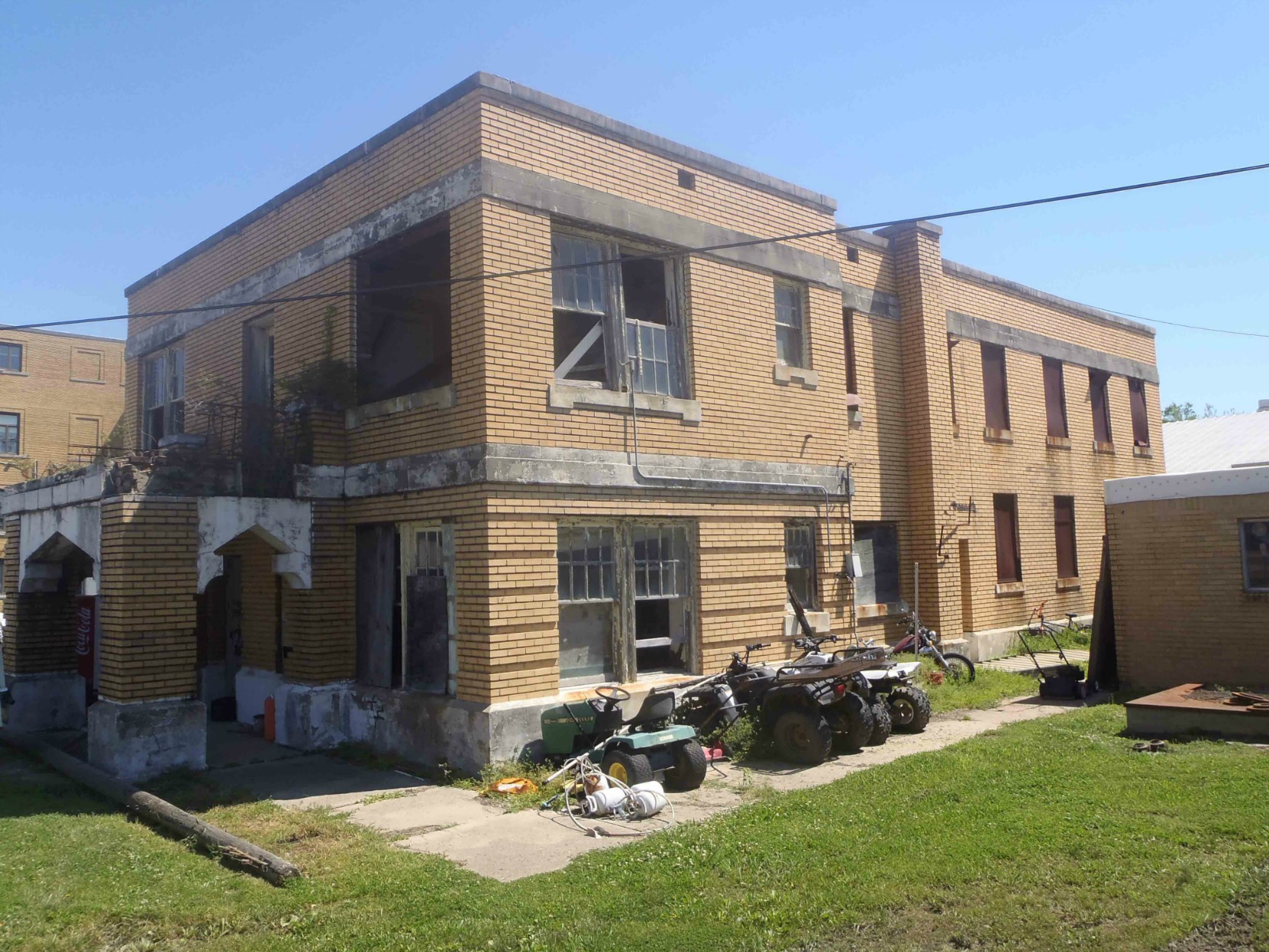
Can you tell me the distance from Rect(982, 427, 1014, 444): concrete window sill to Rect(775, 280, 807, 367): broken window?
5.58 m

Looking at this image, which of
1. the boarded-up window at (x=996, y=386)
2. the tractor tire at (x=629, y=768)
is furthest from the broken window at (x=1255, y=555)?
the tractor tire at (x=629, y=768)

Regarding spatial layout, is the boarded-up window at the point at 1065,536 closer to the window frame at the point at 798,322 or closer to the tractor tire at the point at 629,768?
the window frame at the point at 798,322

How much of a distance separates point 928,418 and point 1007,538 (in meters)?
3.77

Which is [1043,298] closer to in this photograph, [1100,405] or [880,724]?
[1100,405]

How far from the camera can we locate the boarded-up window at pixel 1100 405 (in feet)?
70.0

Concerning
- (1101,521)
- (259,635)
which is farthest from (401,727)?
(1101,521)

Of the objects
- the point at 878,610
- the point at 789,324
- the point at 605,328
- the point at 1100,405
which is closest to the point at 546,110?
the point at 605,328

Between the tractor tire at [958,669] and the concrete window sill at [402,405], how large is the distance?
27.1 ft

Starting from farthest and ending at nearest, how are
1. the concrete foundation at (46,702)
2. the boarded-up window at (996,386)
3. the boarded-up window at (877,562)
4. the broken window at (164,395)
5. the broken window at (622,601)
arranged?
the boarded-up window at (996,386) < the broken window at (164,395) < the boarded-up window at (877,562) < the concrete foundation at (46,702) < the broken window at (622,601)

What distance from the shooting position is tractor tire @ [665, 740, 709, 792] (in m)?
9.12

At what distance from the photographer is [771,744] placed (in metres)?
10.4

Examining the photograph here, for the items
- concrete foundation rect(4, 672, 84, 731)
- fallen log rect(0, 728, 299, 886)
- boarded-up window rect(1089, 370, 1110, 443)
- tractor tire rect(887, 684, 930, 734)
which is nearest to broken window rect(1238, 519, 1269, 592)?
tractor tire rect(887, 684, 930, 734)

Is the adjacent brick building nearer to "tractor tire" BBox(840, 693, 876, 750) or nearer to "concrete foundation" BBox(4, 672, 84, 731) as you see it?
"concrete foundation" BBox(4, 672, 84, 731)

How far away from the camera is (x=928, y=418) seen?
15.9m
